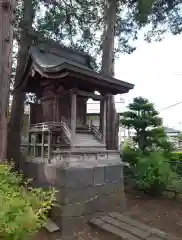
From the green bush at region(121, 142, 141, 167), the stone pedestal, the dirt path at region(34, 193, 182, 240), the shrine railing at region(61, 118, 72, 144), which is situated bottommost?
the dirt path at region(34, 193, 182, 240)

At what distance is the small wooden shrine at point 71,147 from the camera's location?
241 inches

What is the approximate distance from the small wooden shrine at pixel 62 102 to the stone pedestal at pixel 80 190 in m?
0.51

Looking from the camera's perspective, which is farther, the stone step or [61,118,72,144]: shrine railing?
[61,118,72,144]: shrine railing

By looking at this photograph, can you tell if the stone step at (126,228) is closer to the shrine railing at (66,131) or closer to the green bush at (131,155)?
the shrine railing at (66,131)

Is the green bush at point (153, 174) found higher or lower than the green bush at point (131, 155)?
lower

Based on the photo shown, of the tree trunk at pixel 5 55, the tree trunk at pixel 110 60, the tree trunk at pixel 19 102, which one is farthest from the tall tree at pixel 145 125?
the tree trunk at pixel 5 55

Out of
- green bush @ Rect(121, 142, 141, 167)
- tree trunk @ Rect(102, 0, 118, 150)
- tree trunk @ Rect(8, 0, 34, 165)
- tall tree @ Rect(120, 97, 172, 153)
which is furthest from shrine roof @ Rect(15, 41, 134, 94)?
green bush @ Rect(121, 142, 141, 167)

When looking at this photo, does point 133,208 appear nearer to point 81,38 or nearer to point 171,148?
point 171,148

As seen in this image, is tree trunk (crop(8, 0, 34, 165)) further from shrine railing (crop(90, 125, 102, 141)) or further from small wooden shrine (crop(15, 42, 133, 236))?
shrine railing (crop(90, 125, 102, 141))

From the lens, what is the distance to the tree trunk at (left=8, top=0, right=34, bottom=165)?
A: 29.0ft

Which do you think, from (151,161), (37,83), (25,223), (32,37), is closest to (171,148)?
(151,161)

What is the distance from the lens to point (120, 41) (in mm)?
11180

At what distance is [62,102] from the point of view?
756 centimetres

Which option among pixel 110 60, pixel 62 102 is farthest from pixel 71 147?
pixel 110 60
